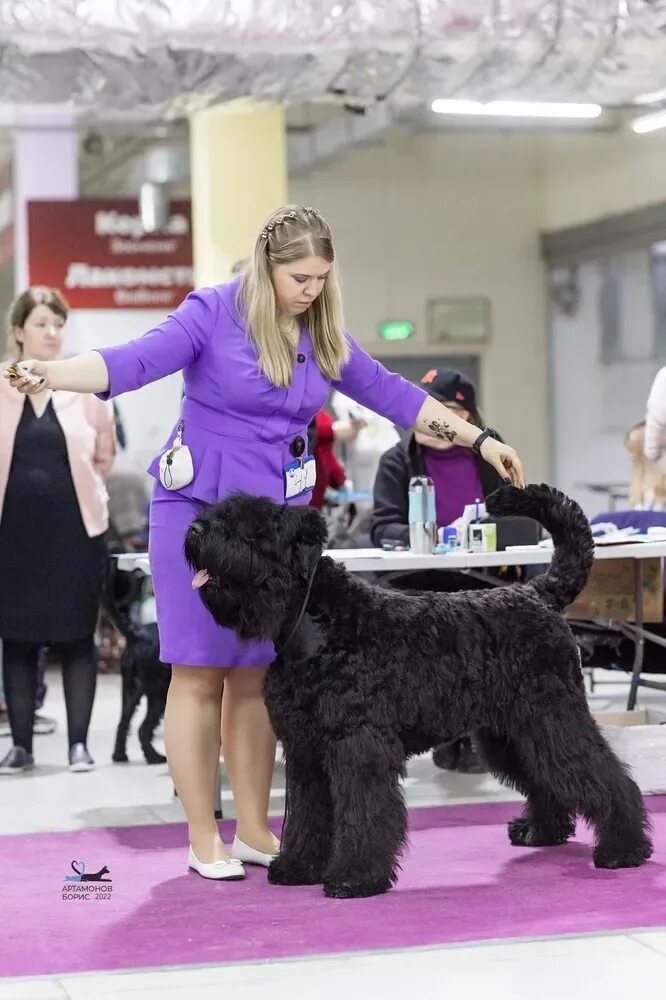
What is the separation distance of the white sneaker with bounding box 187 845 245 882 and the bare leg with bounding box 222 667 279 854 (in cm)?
12

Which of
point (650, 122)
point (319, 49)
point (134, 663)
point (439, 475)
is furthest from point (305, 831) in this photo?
point (650, 122)

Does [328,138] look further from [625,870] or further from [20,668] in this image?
[625,870]

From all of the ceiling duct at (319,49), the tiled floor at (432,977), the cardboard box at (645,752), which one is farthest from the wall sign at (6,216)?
the tiled floor at (432,977)

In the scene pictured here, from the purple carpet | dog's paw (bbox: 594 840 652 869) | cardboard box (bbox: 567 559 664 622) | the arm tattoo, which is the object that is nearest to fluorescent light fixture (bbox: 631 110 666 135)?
cardboard box (bbox: 567 559 664 622)

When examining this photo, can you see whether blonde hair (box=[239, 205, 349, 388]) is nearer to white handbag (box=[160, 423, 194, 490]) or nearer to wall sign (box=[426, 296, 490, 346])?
white handbag (box=[160, 423, 194, 490])

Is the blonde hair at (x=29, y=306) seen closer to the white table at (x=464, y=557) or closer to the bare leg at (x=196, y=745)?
the white table at (x=464, y=557)

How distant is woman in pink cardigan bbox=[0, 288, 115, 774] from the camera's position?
16.0ft

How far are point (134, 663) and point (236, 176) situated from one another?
4393 millimetres

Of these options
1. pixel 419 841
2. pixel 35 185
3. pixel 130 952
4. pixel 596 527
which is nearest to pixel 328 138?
pixel 35 185

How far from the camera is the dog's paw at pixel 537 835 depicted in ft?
11.3

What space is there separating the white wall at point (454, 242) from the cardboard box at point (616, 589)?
820 centimetres

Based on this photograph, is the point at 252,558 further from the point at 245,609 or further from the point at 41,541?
the point at 41,541

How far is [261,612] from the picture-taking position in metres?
2.90

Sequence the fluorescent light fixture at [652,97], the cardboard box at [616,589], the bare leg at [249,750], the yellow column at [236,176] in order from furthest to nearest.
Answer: the yellow column at [236,176], the fluorescent light fixture at [652,97], the cardboard box at [616,589], the bare leg at [249,750]
